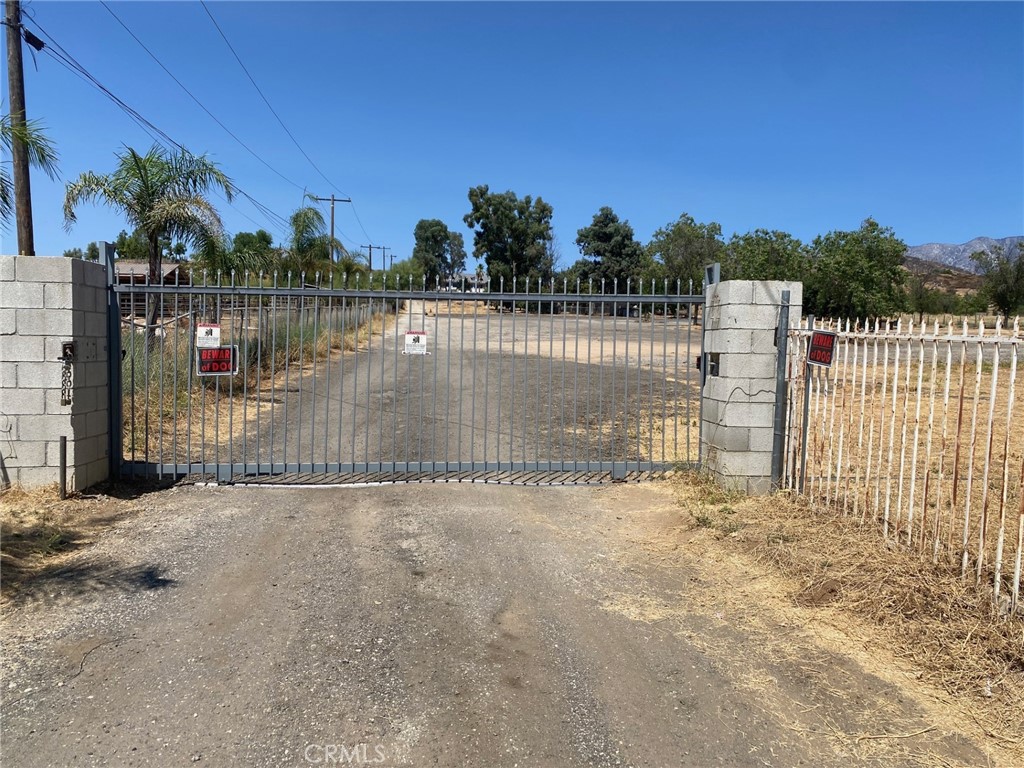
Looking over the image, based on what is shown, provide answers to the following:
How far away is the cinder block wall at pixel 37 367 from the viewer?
6.67 m

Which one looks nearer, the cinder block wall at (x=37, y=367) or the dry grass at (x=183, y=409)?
the cinder block wall at (x=37, y=367)

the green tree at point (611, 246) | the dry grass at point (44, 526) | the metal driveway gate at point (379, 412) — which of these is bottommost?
the dry grass at point (44, 526)

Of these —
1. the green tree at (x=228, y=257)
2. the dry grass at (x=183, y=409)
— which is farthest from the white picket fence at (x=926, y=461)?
the green tree at (x=228, y=257)

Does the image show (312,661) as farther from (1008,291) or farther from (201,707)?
(1008,291)

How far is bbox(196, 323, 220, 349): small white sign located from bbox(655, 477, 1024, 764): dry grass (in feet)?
17.2

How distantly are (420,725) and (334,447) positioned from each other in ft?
22.1

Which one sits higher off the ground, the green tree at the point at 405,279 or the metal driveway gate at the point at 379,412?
the green tree at the point at 405,279

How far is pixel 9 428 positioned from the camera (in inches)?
266

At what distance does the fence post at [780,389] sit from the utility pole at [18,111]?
1019cm

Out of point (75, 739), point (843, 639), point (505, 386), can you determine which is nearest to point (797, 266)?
point (505, 386)

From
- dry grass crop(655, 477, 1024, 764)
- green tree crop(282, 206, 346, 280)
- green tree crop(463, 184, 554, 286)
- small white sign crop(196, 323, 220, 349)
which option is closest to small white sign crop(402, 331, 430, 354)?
small white sign crop(196, 323, 220, 349)

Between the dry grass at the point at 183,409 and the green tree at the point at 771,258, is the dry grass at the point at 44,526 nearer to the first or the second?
the dry grass at the point at 183,409

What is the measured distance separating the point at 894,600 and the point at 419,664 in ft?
10.2

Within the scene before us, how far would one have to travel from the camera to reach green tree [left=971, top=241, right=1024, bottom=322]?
144 feet
